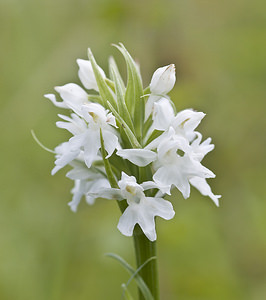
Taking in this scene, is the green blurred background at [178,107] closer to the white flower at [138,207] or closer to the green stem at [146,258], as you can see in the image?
the green stem at [146,258]

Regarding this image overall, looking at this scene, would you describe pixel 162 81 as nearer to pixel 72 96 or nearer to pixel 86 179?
pixel 72 96

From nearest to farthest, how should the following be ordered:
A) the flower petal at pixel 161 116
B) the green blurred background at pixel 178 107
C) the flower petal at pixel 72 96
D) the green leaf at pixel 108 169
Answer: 1. the green leaf at pixel 108 169
2. the flower petal at pixel 161 116
3. the flower petal at pixel 72 96
4. the green blurred background at pixel 178 107

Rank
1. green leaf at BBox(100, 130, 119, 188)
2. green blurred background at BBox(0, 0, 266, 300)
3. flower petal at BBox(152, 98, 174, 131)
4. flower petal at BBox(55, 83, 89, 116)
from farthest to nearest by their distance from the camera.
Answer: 1. green blurred background at BBox(0, 0, 266, 300)
2. flower petal at BBox(55, 83, 89, 116)
3. flower petal at BBox(152, 98, 174, 131)
4. green leaf at BBox(100, 130, 119, 188)

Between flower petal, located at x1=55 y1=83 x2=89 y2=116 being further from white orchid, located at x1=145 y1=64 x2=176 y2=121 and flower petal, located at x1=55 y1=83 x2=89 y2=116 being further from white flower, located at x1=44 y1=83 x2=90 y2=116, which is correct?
white orchid, located at x1=145 y1=64 x2=176 y2=121

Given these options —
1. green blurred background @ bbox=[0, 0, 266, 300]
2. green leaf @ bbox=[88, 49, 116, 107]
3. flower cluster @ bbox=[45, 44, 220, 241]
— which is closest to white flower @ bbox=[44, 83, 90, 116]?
flower cluster @ bbox=[45, 44, 220, 241]

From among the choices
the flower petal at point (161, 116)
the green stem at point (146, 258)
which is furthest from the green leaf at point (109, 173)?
the flower petal at point (161, 116)

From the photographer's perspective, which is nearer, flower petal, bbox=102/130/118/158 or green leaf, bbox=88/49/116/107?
flower petal, bbox=102/130/118/158
